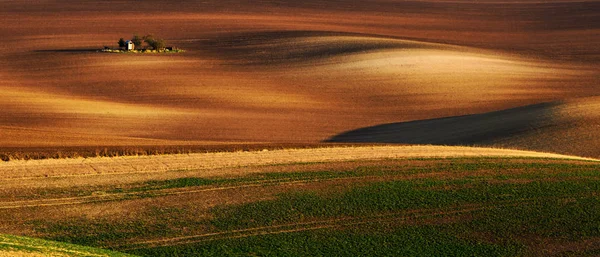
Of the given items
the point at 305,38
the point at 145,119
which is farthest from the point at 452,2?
the point at 145,119

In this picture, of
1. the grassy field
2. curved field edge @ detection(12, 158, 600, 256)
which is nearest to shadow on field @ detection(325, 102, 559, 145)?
the grassy field

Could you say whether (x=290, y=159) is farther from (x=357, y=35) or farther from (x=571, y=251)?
(x=357, y=35)

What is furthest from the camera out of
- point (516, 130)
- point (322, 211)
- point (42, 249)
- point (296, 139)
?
point (296, 139)

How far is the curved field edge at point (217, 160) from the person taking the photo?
2707cm

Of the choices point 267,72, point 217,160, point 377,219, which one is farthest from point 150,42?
point 377,219

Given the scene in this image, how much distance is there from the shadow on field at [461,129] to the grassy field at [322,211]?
11.8 meters

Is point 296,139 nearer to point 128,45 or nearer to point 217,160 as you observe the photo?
point 217,160

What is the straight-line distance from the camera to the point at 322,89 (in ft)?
196

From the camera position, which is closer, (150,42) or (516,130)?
(516,130)

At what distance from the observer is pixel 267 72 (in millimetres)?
66562

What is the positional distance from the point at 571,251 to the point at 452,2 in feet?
385

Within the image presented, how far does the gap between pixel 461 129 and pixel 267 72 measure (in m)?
25.4

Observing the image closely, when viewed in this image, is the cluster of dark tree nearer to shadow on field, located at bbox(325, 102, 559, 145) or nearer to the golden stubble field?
the golden stubble field

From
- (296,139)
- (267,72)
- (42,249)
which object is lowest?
(296,139)
